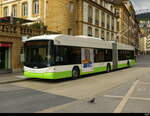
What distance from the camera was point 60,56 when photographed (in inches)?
534

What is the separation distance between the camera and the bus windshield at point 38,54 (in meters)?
13.0

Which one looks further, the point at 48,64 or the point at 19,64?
the point at 19,64

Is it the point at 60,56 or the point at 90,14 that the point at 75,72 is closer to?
the point at 60,56

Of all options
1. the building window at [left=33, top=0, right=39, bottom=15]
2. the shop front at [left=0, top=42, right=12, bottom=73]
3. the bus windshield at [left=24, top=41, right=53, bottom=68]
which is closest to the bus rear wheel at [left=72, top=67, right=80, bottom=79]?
the bus windshield at [left=24, top=41, right=53, bottom=68]

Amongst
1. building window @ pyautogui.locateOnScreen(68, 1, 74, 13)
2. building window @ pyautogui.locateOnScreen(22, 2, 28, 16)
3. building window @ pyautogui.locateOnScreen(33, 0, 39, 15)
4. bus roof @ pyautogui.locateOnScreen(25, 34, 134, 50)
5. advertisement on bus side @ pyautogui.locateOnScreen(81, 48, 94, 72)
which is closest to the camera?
bus roof @ pyautogui.locateOnScreen(25, 34, 134, 50)

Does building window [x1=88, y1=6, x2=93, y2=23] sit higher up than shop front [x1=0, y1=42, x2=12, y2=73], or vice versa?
building window [x1=88, y1=6, x2=93, y2=23]

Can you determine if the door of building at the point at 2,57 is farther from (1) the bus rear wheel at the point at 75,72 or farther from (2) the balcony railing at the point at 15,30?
(1) the bus rear wheel at the point at 75,72

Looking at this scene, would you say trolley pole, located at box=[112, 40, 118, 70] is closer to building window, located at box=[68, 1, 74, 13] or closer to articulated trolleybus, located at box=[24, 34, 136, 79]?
articulated trolleybus, located at box=[24, 34, 136, 79]

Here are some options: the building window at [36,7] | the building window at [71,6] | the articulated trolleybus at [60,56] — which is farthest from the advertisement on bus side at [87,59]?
the building window at [36,7]

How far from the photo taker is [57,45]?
13305mm

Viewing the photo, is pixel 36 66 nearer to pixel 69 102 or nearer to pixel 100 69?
pixel 69 102

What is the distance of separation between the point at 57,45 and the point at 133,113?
25.8ft

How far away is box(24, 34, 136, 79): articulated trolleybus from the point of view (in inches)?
512

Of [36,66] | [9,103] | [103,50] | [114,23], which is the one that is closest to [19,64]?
[36,66]
